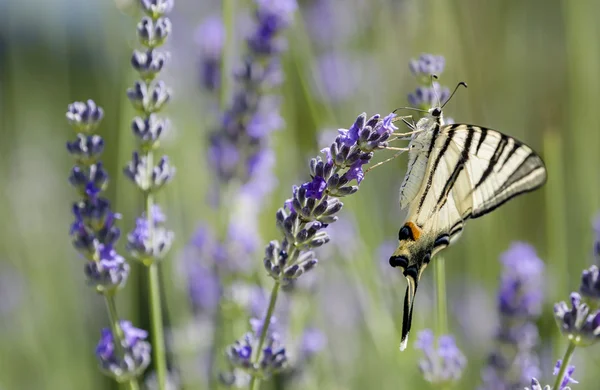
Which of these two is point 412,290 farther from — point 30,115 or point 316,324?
point 30,115

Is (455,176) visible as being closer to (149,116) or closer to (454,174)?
(454,174)

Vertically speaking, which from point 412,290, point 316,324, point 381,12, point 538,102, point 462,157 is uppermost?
point 381,12

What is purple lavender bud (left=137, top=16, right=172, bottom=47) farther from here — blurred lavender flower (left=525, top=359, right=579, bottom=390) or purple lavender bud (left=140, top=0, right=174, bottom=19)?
blurred lavender flower (left=525, top=359, right=579, bottom=390)

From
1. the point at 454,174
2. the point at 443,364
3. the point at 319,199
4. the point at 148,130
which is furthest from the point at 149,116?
the point at 443,364

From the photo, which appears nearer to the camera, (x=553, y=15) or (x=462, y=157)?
(x=462, y=157)

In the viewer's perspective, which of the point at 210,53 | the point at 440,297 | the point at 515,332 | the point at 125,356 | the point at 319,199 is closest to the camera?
the point at 319,199

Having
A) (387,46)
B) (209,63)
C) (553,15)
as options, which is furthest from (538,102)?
(209,63)

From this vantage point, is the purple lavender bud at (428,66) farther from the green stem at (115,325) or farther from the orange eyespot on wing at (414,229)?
the green stem at (115,325)

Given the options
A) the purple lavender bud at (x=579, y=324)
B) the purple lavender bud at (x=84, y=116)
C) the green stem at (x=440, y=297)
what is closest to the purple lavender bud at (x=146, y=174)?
the purple lavender bud at (x=84, y=116)
